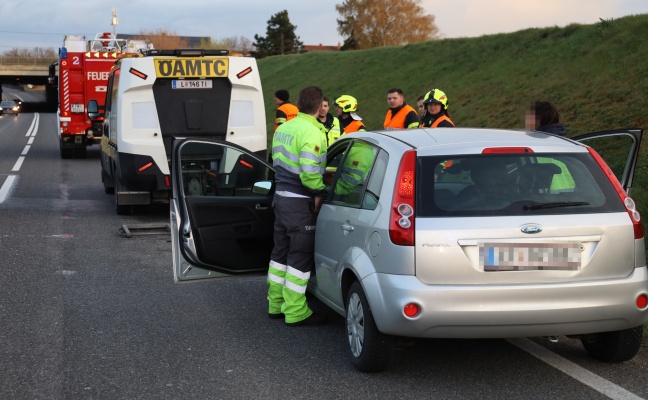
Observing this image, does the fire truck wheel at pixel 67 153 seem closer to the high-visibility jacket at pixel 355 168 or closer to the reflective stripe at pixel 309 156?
the reflective stripe at pixel 309 156

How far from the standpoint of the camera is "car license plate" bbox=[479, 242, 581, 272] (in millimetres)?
5023

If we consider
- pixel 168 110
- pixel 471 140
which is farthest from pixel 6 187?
pixel 471 140

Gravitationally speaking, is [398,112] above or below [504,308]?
above

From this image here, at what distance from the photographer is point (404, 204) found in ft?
16.9

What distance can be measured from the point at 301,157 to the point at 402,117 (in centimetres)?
461

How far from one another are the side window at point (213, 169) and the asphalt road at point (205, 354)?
9.43ft

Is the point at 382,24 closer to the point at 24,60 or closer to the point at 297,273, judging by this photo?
the point at 24,60

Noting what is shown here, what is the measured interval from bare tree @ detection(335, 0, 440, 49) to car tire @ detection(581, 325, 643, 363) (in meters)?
66.1

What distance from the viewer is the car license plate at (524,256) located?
16.5 ft

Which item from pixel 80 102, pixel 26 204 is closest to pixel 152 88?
pixel 26 204

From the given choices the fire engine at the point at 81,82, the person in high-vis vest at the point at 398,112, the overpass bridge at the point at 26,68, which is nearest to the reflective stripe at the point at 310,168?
the person in high-vis vest at the point at 398,112

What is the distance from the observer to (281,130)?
6.74 metres

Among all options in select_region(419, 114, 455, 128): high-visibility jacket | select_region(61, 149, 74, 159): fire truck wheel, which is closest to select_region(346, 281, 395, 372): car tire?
select_region(419, 114, 455, 128): high-visibility jacket

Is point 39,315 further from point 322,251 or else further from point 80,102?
point 80,102
